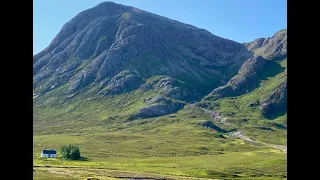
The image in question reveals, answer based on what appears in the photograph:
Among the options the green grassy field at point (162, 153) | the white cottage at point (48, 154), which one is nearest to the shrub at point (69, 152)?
the green grassy field at point (162, 153)

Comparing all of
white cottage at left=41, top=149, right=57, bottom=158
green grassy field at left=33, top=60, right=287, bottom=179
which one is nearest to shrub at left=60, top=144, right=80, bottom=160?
green grassy field at left=33, top=60, right=287, bottom=179

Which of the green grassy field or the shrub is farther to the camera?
the shrub

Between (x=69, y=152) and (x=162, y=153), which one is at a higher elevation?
(x=69, y=152)

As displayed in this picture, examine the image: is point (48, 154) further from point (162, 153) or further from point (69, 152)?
point (162, 153)

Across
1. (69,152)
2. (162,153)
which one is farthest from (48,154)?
(162,153)

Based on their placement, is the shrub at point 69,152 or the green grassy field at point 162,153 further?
the shrub at point 69,152

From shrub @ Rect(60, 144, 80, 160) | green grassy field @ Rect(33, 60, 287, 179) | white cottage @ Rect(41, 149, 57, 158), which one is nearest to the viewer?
green grassy field @ Rect(33, 60, 287, 179)

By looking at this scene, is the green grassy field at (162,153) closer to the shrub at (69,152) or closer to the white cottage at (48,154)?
the white cottage at (48,154)

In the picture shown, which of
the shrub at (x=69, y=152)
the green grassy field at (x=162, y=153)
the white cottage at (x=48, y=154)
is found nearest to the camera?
the green grassy field at (x=162, y=153)

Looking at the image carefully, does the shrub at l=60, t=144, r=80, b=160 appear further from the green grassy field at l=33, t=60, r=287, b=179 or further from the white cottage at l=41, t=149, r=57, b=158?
the white cottage at l=41, t=149, r=57, b=158
